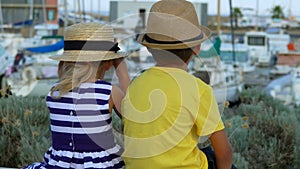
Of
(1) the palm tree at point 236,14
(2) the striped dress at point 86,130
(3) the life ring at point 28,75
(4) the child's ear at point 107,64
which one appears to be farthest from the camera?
(1) the palm tree at point 236,14

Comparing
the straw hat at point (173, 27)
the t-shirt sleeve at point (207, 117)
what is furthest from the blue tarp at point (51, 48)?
the t-shirt sleeve at point (207, 117)

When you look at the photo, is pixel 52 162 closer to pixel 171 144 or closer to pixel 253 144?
pixel 171 144

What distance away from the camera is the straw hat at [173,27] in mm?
2428

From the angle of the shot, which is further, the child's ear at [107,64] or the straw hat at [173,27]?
the child's ear at [107,64]

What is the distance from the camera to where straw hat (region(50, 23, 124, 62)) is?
263cm

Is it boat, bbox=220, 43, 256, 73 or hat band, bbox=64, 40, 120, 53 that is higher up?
hat band, bbox=64, 40, 120, 53

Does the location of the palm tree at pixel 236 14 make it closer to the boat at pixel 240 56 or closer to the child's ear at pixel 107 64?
the boat at pixel 240 56

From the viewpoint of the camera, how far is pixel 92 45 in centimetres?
267

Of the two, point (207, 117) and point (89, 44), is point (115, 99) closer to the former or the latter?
Answer: point (89, 44)

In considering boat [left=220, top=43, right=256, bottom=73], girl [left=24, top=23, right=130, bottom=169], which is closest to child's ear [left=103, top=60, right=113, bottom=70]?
girl [left=24, top=23, right=130, bottom=169]

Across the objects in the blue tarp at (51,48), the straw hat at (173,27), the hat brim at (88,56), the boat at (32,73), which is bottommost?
the boat at (32,73)

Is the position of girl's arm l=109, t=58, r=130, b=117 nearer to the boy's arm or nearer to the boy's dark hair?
the boy's dark hair

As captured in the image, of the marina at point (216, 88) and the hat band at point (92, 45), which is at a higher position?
the hat band at point (92, 45)

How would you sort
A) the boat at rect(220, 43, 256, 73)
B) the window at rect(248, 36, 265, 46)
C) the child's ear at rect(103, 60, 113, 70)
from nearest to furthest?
the child's ear at rect(103, 60, 113, 70) < the boat at rect(220, 43, 256, 73) < the window at rect(248, 36, 265, 46)
